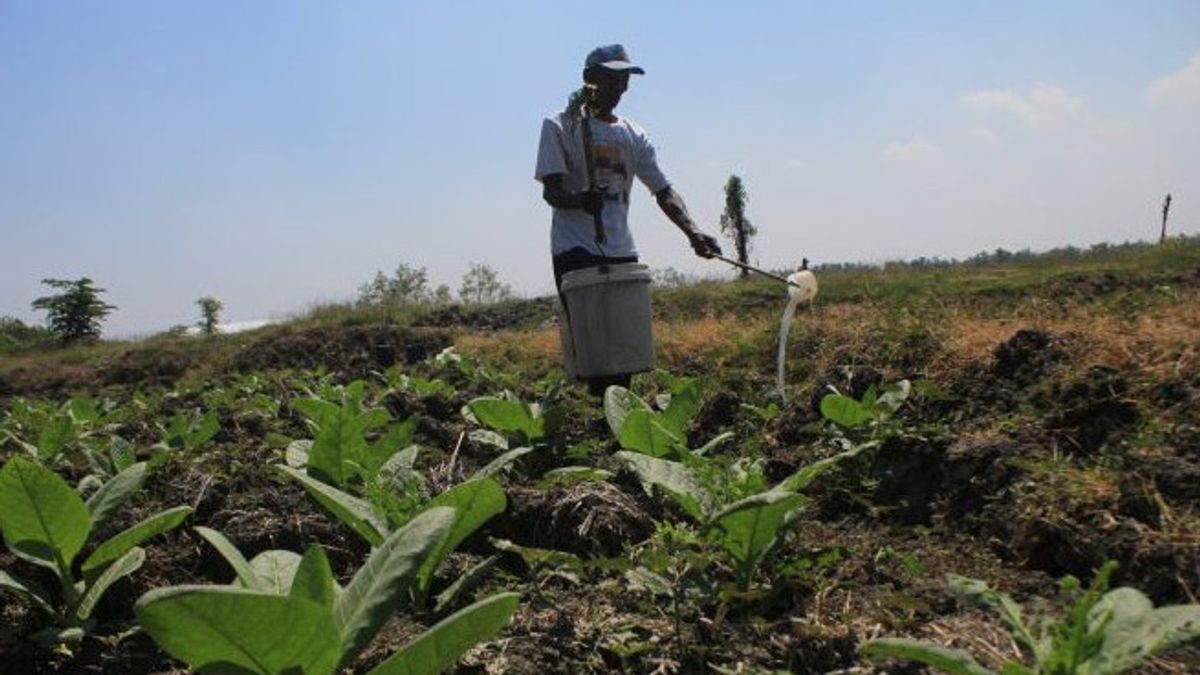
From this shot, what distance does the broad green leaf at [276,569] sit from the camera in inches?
73.7

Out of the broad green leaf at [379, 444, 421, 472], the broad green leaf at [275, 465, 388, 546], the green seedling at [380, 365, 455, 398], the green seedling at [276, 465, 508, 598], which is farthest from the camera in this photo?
the green seedling at [380, 365, 455, 398]

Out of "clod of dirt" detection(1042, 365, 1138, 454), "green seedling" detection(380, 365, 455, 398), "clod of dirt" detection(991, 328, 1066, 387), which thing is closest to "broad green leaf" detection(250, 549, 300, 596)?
"clod of dirt" detection(1042, 365, 1138, 454)

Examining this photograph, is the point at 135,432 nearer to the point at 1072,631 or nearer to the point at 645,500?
the point at 645,500

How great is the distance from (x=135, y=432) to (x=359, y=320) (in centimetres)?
1297

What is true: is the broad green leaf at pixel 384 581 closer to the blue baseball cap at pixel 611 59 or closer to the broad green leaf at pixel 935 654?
the broad green leaf at pixel 935 654

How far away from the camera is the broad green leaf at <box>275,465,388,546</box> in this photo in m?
2.08

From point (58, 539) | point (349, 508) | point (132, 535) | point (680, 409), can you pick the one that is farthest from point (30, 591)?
point (680, 409)

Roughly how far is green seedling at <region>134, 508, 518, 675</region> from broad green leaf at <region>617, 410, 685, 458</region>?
49.8 inches

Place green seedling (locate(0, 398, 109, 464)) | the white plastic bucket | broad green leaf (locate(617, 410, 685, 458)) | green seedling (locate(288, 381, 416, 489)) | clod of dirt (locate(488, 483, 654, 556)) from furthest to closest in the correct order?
the white plastic bucket < green seedling (locate(0, 398, 109, 464)) < broad green leaf (locate(617, 410, 685, 458)) < green seedling (locate(288, 381, 416, 489)) < clod of dirt (locate(488, 483, 654, 556))

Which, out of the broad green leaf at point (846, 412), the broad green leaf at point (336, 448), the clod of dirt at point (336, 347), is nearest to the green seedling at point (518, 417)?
the broad green leaf at point (336, 448)

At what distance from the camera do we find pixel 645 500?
A: 270cm

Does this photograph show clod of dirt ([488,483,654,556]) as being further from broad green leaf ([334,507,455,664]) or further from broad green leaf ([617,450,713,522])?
broad green leaf ([334,507,455,664])

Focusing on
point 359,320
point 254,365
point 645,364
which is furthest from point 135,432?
point 359,320

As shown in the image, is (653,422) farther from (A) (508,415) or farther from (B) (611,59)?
(B) (611,59)
